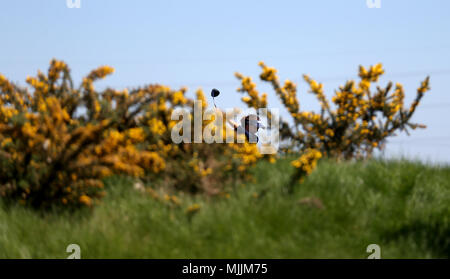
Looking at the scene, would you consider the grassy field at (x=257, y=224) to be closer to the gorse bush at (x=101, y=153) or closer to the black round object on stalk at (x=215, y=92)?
the gorse bush at (x=101, y=153)

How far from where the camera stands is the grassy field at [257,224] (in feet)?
14.2

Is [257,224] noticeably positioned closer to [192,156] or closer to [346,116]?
[192,156]

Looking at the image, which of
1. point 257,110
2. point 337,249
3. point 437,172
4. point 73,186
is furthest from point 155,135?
point 437,172

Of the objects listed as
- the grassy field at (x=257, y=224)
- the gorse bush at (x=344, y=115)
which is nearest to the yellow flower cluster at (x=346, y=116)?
the gorse bush at (x=344, y=115)

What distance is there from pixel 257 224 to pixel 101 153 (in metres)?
1.79

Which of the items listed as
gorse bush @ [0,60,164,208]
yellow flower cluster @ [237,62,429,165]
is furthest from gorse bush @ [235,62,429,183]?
gorse bush @ [0,60,164,208]

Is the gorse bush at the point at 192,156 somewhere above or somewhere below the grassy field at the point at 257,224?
above

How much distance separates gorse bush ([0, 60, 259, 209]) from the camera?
4906mm

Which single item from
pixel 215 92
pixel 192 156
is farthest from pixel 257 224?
pixel 215 92

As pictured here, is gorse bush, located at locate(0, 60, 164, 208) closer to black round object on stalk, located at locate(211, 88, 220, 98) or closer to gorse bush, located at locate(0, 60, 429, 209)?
gorse bush, located at locate(0, 60, 429, 209)

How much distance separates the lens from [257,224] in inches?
176

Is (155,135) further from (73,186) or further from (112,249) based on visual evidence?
(112,249)

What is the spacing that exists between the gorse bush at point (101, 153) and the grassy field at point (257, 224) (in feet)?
0.76

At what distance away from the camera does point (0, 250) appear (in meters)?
4.77
